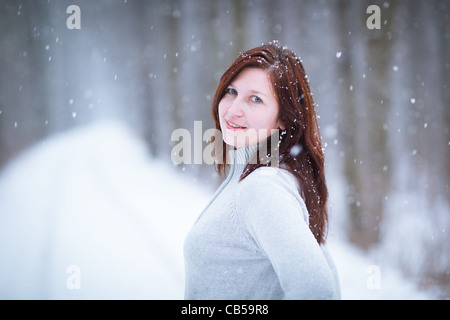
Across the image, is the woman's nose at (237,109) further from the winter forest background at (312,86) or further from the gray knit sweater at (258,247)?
the winter forest background at (312,86)

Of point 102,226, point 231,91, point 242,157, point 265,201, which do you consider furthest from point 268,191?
point 102,226

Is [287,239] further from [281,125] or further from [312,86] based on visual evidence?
[312,86]

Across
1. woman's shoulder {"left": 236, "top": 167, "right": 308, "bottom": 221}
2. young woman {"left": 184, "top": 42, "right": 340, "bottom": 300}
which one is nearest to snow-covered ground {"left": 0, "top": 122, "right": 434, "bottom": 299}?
young woman {"left": 184, "top": 42, "right": 340, "bottom": 300}

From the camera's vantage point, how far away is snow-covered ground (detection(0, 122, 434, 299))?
1483 millimetres

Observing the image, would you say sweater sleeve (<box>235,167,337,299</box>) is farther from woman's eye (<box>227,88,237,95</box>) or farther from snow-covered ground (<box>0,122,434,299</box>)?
snow-covered ground (<box>0,122,434,299</box>)

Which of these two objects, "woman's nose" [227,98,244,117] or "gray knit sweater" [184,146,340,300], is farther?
"woman's nose" [227,98,244,117]

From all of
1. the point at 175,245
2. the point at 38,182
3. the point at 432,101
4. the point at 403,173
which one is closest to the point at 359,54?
the point at 432,101

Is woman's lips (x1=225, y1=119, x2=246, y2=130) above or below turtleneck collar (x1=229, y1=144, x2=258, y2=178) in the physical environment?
above

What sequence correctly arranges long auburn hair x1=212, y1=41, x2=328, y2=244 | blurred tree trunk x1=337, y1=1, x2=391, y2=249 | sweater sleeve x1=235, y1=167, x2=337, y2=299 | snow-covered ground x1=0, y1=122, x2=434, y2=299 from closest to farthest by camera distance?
sweater sleeve x1=235, y1=167, x2=337, y2=299 → long auburn hair x1=212, y1=41, x2=328, y2=244 → snow-covered ground x1=0, y1=122, x2=434, y2=299 → blurred tree trunk x1=337, y1=1, x2=391, y2=249

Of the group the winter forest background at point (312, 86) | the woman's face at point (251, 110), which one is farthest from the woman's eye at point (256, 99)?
the winter forest background at point (312, 86)

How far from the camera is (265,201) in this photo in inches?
21.3

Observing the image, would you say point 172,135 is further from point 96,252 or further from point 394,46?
point 394,46

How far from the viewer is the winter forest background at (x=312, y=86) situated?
5.10 feet

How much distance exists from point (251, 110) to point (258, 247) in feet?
0.90
